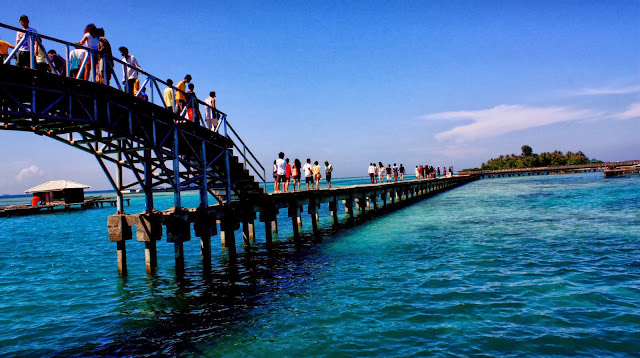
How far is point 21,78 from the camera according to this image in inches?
312

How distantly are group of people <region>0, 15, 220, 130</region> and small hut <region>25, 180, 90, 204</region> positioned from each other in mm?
53793

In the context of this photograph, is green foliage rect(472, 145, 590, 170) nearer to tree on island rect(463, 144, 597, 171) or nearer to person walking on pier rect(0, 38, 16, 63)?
tree on island rect(463, 144, 597, 171)

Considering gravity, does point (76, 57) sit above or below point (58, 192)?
above

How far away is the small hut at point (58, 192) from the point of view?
183 feet

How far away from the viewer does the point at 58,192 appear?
57.7m

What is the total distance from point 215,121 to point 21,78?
22.7ft

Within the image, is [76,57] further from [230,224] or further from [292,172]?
[292,172]

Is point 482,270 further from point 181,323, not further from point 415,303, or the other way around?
point 181,323

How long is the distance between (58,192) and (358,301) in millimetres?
62222

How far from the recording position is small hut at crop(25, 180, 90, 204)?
183 feet

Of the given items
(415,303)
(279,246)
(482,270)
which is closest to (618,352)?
(415,303)

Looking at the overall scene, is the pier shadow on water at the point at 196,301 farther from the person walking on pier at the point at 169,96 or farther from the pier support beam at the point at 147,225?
the person walking on pier at the point at 169,96

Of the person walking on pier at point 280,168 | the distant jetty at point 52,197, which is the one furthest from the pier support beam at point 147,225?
the distant jetty at point 52,197

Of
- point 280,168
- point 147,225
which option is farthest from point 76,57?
point 280,168
